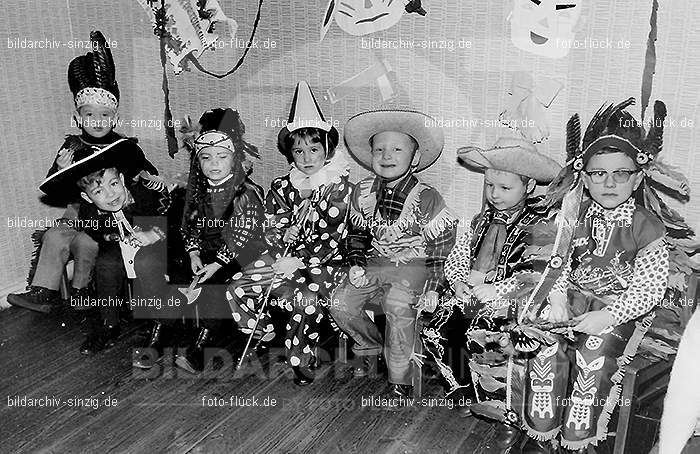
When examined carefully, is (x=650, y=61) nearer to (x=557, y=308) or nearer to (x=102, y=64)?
(x=557, y=308)

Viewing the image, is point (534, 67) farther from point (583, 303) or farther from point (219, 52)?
point (219, 52)

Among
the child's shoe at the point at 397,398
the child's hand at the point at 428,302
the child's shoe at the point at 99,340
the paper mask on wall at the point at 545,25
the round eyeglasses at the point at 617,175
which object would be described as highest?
the paper mask on wall at the point at 545,25

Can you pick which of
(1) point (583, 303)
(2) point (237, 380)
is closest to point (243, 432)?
(2) point (237, 380)

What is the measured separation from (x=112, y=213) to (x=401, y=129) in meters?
1.53

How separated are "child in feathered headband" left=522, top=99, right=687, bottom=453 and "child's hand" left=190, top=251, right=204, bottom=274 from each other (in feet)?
5.17

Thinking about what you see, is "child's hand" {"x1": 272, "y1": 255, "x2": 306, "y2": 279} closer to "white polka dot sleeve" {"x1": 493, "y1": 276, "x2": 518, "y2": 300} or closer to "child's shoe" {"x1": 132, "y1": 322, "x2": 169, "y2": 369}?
"child's shoe" {"x1": 132, "y1": 322, "x2": 169, "y2": 369}

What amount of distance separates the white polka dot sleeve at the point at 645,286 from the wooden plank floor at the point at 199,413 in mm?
765

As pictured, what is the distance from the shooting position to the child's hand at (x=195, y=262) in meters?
3.38

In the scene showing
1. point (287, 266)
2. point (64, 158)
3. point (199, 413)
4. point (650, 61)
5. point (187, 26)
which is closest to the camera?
point (650, 61)

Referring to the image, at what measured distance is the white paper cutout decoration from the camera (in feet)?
11.0

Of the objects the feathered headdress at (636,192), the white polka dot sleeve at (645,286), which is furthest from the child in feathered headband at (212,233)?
the white polka dot sleeve at (645,286)

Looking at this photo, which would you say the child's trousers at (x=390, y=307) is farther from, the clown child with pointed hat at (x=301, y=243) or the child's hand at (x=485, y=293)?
the child's hand at (x=485, y=293)

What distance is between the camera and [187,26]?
3861mm

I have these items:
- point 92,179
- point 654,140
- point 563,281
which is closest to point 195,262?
point 92,179
